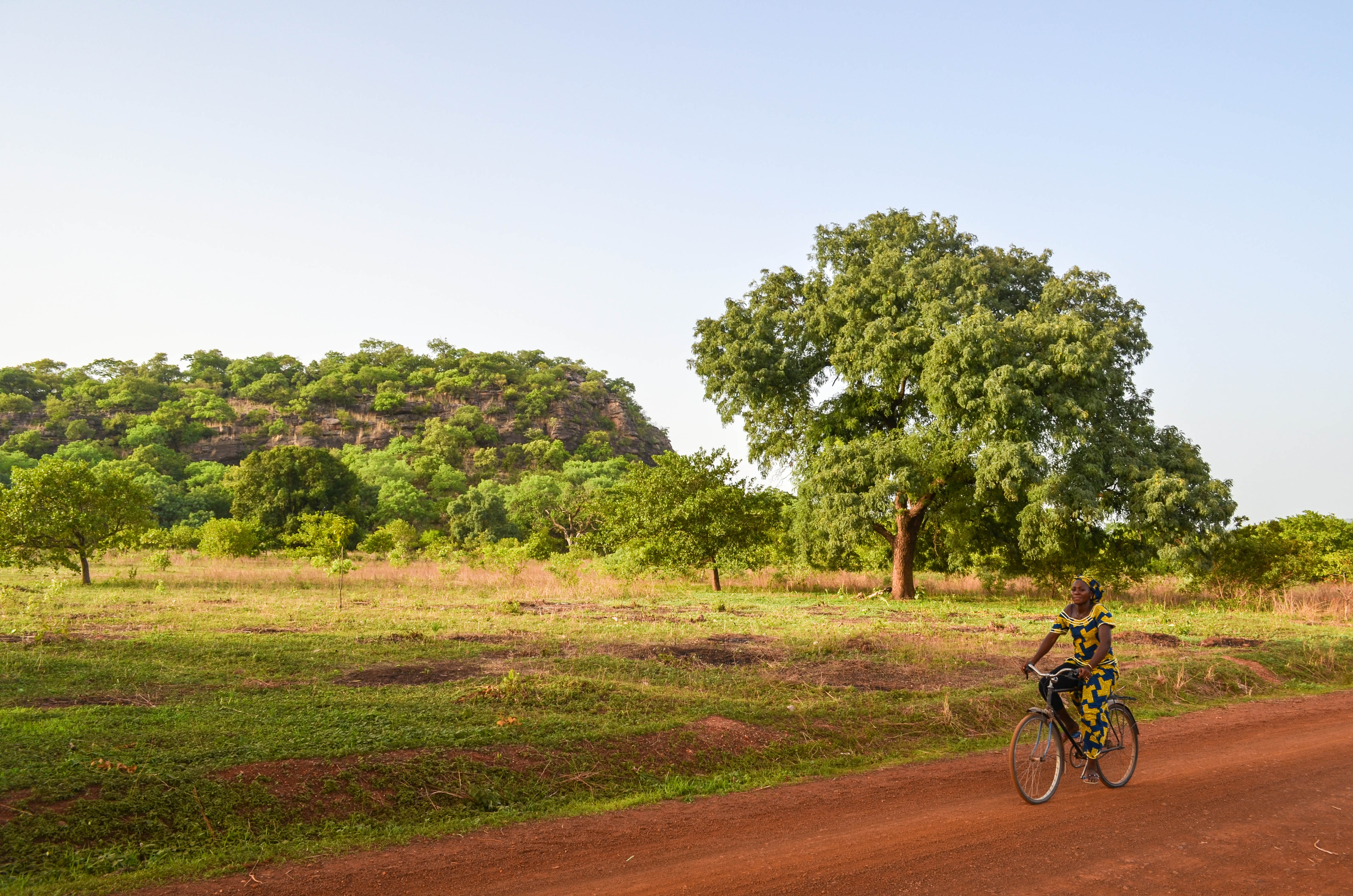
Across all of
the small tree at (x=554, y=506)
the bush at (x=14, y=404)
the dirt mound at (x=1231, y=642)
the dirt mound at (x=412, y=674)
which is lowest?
the dirt mound at (x=412, y=674)

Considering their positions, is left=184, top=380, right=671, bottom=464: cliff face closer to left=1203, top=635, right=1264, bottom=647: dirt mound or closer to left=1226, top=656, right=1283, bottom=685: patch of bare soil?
left=1203, top=635, right=1264, bottom=647: dirt mound

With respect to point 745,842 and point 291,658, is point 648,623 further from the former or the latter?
point 745,842

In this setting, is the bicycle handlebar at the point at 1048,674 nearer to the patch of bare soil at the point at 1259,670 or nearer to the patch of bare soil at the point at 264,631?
the patch of bare soil at the point at 1259,670

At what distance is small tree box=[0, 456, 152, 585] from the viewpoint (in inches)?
893

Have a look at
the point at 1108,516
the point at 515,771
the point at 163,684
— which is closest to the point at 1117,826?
the point at 515,771

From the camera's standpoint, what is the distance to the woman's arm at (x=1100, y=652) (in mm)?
6816

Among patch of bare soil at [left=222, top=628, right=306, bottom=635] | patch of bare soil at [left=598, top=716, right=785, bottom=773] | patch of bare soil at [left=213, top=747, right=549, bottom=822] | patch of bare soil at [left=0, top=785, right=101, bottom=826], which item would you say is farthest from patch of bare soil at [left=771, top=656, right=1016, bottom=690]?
patch of bare soil at [left=222, top=628, right=306, bottom=635]

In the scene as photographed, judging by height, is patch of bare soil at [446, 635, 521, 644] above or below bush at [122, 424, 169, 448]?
below

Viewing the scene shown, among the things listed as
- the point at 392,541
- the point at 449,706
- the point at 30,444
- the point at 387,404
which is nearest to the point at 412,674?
the point at 449,706

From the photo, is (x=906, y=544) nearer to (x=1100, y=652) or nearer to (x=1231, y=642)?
(x=1231, y=642)

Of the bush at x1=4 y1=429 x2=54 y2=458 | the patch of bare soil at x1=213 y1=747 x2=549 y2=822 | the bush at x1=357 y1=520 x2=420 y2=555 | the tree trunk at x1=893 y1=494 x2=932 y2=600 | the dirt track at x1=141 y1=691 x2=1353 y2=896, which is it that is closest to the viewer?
the dirt track at x1=141 y1=691 x2=1353 y2=896

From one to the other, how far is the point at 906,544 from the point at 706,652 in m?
15.3

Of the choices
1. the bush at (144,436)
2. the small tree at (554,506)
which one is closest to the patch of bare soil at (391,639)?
the small tree at (554,506)

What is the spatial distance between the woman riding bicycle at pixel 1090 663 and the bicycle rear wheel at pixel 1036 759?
0.34 metres
